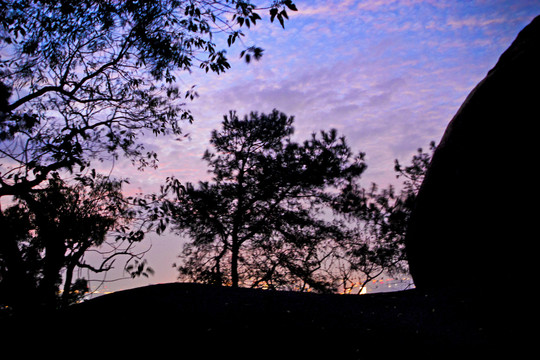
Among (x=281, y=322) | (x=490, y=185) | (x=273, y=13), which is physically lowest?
(x=281, y=322)

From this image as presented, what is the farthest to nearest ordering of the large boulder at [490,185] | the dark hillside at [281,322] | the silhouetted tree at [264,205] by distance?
the silhouetted tree at [264,205], the large boulder at [490,185], the dark hillside at [281,322]

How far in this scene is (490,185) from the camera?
412 centimetres

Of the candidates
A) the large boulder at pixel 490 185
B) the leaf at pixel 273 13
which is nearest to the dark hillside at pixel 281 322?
the large boulder at pixel 490 185

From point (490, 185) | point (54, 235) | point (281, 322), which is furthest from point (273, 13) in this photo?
point (54, 235)

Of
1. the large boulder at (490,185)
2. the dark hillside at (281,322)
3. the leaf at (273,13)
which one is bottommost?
the dark hillside at (281,322)

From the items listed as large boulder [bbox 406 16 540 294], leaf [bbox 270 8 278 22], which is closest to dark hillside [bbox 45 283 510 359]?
large boulder [bbox 406 16 540 294]

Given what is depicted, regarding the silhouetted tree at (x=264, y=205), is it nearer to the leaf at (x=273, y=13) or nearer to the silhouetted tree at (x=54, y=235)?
the silhouetted tree at (x=54, y=235)

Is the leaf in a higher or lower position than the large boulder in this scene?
higher

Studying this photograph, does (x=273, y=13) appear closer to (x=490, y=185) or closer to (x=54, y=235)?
(x=490, y=185)

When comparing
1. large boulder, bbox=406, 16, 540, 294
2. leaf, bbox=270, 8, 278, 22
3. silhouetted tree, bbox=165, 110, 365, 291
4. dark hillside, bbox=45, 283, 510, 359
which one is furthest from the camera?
silhouetted tree, bbox=165, 110, 365, 291

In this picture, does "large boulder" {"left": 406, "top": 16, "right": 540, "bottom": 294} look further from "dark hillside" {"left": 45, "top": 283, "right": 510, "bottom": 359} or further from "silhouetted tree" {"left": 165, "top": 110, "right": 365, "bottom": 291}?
"silhouetted tree" {"left": 165, "top": 110, "right": 365, "bottom": 291}

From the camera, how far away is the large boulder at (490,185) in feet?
12.2

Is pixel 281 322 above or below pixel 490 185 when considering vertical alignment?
below

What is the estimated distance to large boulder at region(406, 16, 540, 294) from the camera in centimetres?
371
